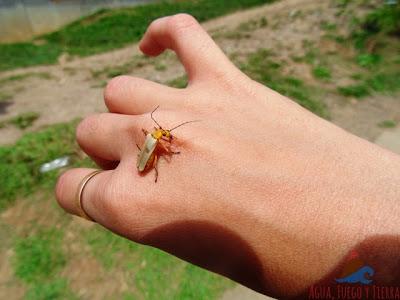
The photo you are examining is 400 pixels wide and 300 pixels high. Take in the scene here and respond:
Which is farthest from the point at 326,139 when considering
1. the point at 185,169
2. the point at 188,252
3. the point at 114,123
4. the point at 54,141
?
the point at 54,141

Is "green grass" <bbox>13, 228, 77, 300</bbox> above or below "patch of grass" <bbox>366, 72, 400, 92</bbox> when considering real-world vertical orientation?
below

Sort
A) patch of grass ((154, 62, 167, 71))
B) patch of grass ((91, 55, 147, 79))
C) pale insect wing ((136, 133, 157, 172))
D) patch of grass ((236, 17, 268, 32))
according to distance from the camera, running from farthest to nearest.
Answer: patch of grass ((236, 17, 268, 32)) < patch of grass ((91, 55, 147, 79)) < patch of grass ((154, 62, 167, 71)) < pale insect wing ((136, 133, 157, 172))

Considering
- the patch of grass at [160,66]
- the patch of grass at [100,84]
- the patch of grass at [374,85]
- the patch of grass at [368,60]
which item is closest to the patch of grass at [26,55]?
the patch of grass at [100,84]

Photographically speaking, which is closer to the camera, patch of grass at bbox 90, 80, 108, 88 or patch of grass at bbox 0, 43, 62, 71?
patch of grass at bbox 90, 80, 108, 88

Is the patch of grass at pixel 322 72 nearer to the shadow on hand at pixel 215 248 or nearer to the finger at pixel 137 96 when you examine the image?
the finger at pixel 137 96

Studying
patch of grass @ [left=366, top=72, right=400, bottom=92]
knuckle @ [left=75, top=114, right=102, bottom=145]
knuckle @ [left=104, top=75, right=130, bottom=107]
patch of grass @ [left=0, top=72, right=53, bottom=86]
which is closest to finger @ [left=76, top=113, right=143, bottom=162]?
knuckle @ [left=75, top=114, right=102, bottom=145]

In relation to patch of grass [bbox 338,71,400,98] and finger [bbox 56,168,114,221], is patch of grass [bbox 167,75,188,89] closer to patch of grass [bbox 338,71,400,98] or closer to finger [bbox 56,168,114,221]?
patch of grass [bbox 338,71,400,98]

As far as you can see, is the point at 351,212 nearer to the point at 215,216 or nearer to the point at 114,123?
the point at 215,216
